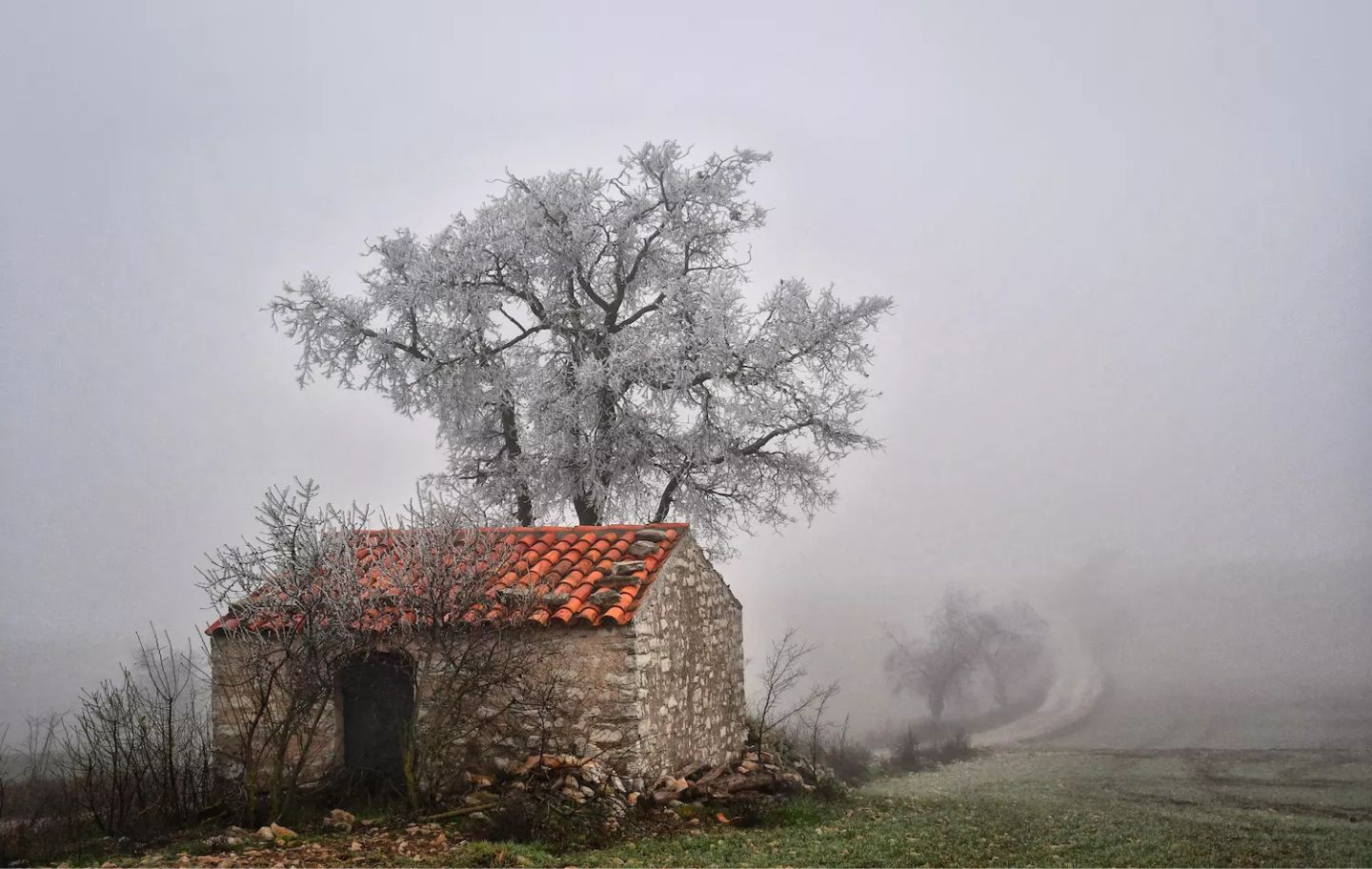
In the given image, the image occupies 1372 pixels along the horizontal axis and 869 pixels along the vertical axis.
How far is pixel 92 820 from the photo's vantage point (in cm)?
1005

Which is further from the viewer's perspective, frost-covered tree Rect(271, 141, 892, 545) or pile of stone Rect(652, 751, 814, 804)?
frost-covered tree Rect(271, 141, 892, 545)

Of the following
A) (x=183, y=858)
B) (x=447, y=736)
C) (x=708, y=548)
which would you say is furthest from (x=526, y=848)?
(x=708, y=548)

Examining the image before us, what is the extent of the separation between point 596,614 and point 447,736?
1.98 m

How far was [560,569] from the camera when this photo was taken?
38.7 ft

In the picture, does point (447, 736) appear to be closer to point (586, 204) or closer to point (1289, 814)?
point (1289, 814)

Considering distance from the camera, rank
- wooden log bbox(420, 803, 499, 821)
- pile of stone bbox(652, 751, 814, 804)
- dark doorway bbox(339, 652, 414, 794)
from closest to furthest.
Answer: wooden log bbox(420, 803, 499, 821) → pile of stone bbox(652, 751, 814, 804) → dark doorway bbox(339, 652, 414, 794)

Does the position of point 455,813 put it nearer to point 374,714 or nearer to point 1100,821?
point 374,714

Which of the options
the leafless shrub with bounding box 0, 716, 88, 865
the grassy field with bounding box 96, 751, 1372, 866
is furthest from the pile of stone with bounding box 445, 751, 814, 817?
the leafless shrub with bounding box 0, 716, 88, 865

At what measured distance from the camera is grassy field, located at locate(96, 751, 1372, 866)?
8617 mm

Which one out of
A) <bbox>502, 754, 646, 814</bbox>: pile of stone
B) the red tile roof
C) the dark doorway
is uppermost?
the red tile roof

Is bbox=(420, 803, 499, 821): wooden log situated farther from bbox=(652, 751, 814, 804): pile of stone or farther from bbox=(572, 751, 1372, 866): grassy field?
bbox=(652, 751, 814, 804): pile of stone

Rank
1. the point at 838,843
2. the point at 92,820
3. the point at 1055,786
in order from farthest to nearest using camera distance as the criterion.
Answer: the point at 1055,786
the point at 92,820
the point at 838,843

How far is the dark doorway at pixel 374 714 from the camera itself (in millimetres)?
11398

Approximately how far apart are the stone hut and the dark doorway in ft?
0.05
